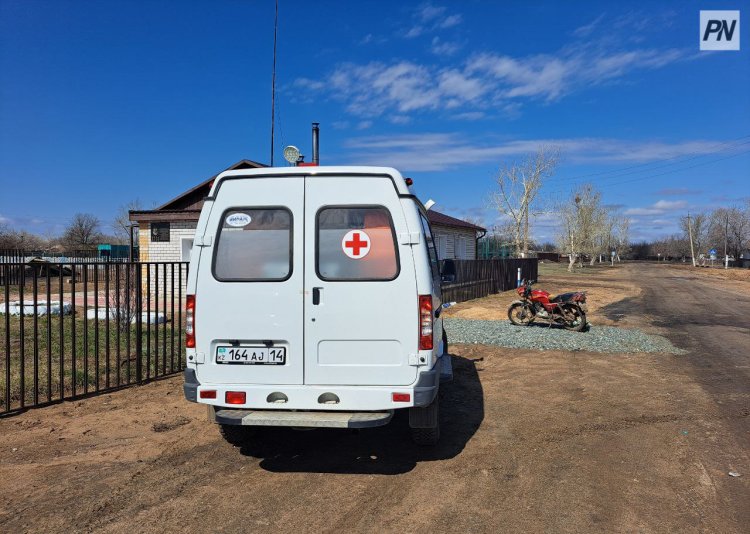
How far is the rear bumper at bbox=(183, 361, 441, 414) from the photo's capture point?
3.77m

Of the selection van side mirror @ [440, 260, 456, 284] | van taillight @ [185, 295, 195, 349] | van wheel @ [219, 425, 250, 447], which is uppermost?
van side mirror @ [440, 260, 456, 284]

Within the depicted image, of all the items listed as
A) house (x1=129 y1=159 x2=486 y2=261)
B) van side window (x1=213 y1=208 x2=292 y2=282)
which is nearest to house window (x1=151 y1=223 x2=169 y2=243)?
house (x1=129 y1=159 x2=486 y2=261)

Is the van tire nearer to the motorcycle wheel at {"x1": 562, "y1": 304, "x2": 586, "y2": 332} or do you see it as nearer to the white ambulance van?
the white ambulance van

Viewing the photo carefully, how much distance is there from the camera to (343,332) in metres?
3.81

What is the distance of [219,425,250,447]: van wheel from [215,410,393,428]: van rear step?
0.61 metres

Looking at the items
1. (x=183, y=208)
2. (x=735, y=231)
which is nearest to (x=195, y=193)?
(x=183, y=208)

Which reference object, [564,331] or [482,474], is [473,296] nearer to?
[564,331]

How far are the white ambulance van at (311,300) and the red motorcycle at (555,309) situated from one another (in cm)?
889

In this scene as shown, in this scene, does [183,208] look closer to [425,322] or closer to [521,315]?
[521,315]

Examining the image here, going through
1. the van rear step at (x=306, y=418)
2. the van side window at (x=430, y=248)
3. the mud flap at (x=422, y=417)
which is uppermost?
the van side window at (x=430, y=248)

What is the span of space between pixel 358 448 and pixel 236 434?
1.10m

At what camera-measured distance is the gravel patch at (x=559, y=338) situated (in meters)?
9.77

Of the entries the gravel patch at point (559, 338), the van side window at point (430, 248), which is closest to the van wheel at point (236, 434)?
the van side window at point (430, 248)

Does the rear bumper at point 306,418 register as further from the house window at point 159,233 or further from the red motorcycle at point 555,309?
the house window at point 159,233
